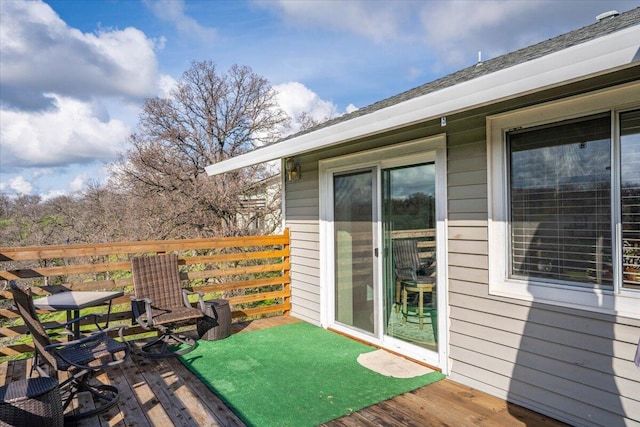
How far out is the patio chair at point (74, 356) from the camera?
2.57 meters

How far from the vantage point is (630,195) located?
7.80 feet

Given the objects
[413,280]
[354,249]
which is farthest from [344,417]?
[354,249]

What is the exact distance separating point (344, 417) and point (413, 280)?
1.60m

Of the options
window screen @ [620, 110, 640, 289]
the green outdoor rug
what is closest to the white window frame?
window screen @ [620, 110, 640, 289]

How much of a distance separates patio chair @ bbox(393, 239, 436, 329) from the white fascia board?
1330 millimetres

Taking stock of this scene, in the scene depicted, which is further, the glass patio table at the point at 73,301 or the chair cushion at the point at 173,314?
the chair cushion at the point at 173,314

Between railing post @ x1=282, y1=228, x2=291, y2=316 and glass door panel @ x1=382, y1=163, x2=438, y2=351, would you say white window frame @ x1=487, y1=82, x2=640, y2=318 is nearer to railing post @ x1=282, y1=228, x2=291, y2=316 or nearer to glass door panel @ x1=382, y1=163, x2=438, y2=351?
glass door panel @ x1=382, y1=163, x2=438, y2=351

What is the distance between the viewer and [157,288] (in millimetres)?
4488

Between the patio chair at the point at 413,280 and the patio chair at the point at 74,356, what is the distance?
2646mm

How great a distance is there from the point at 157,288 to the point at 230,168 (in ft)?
6.40

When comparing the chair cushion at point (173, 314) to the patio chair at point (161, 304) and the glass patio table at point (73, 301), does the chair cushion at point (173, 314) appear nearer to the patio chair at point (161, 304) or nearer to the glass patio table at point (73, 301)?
the patio chair at point (161, 304)

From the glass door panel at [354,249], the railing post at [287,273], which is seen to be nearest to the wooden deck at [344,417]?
the glass door panel at [354,249]

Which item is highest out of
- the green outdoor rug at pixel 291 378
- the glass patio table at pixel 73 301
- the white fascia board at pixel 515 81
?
the white fascia board at pixel 515 81

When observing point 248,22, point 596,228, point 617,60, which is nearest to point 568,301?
point 596,228
